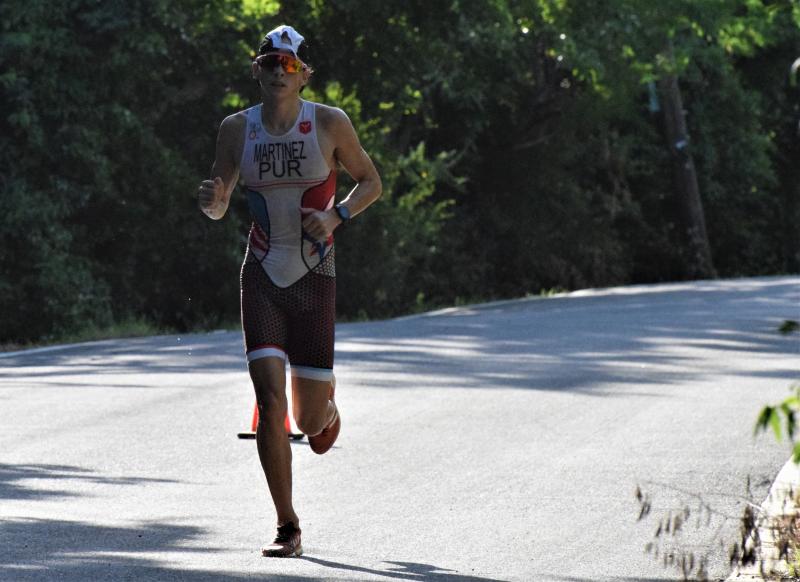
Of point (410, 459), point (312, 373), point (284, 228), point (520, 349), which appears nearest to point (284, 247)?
point (284, 228)

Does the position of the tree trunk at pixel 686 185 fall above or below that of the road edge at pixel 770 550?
above

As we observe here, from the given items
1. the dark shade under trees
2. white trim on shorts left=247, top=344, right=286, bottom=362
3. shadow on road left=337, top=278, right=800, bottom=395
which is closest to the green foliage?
white trim on shorts left=247, top=344, right=286, bottom=362

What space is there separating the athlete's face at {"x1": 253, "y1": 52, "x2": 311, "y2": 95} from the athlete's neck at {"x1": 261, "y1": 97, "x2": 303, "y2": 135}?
2.2 inches

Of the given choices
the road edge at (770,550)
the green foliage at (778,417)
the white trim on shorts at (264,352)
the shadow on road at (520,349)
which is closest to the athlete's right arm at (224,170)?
the white trim on shorts at (264,352)

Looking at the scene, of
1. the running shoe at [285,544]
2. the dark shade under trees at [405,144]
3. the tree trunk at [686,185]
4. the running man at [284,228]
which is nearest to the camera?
the running shoe at [285,544]

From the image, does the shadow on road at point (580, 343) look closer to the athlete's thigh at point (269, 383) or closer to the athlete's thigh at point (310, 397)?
the athlete's thigh at point (310, 397)

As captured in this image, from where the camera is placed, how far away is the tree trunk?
136ft

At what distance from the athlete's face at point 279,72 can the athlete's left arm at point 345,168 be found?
0.71ft

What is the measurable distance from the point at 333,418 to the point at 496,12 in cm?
2498

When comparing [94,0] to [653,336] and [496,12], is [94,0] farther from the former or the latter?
[653,336]

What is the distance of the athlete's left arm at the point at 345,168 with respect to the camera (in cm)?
757

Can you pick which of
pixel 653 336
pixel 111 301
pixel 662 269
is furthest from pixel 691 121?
pixel 653 336

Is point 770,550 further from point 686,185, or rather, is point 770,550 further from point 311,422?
point 686,185

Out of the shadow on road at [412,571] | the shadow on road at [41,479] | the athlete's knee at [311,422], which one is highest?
the athlete's knee at [311,422]
